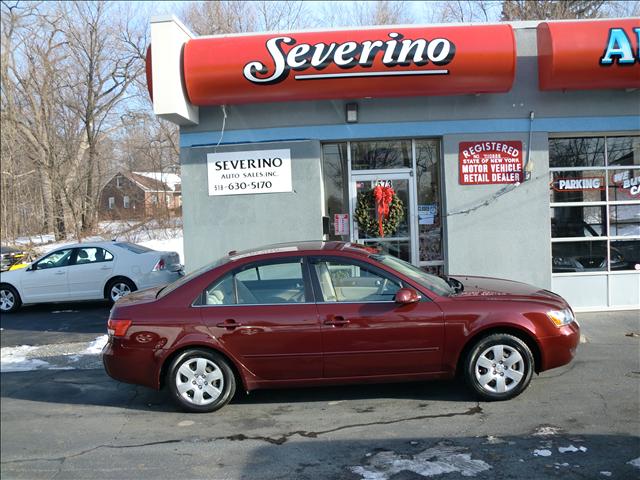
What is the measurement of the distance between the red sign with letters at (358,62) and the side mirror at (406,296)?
14.4ft

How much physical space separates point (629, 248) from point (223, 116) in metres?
7.11

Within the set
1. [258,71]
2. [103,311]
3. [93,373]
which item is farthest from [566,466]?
[103,311]

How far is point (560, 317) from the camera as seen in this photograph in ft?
18.2

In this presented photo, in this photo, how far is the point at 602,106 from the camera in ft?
30.2

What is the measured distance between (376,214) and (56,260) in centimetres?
720

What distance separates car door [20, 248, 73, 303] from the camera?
1222cm

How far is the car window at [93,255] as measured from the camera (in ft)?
40.7

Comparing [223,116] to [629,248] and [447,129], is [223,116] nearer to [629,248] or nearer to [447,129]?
[447,129]

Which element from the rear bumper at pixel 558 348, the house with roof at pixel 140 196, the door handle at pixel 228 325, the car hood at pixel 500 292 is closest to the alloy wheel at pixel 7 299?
the door handle at pixel 228 325

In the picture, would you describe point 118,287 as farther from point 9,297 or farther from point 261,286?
point 261,286

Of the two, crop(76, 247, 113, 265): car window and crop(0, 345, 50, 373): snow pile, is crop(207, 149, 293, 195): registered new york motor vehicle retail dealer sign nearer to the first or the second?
crop(76, 247, 113, 265): car window

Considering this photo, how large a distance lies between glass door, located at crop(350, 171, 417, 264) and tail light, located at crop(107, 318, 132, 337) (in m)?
5.06

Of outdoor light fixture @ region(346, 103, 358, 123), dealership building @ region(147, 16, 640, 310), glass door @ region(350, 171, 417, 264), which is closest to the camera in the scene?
dealership building @ region(147, 16, 640, 310)

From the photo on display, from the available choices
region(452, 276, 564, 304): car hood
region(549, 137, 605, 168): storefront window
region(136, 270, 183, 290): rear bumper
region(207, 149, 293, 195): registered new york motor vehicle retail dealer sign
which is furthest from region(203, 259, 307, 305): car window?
region(136, 270, 183, 290): rear bumper
